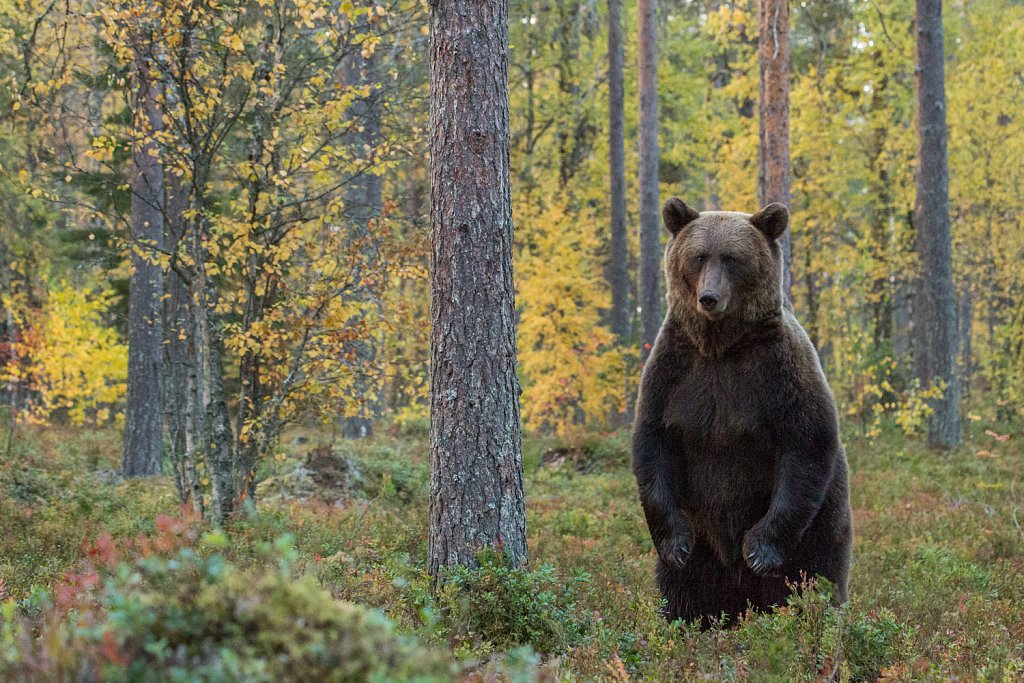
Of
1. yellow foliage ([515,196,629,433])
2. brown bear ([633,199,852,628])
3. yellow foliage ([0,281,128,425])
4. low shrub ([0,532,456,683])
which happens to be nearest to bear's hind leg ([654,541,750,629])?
brown bear ([633,199,852,628])

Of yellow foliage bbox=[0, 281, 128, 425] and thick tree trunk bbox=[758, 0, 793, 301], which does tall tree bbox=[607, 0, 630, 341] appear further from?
yellow foliage bbox=[0, 281, 128, 425]

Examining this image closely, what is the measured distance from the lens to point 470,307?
18.7 ft

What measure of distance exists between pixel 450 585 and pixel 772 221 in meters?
2.97

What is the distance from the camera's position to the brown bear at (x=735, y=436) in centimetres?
518

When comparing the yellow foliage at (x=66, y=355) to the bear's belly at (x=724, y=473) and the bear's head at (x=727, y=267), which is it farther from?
the bear's belly at (x=724, y=473)

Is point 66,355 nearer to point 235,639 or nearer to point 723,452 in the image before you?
point 723,452

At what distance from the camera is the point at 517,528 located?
5.86 m

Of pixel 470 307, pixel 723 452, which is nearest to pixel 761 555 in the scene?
pixel 723 452

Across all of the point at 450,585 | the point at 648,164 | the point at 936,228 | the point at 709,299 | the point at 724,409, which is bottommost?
the point at 450,585

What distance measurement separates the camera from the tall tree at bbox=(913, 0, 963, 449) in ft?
52.7

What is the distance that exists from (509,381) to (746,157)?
57.6ft

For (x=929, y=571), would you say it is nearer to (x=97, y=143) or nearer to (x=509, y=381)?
(x=509, y=381)

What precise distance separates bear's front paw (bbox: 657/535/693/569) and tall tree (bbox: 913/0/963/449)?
12.4m

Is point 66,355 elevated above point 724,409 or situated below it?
above
